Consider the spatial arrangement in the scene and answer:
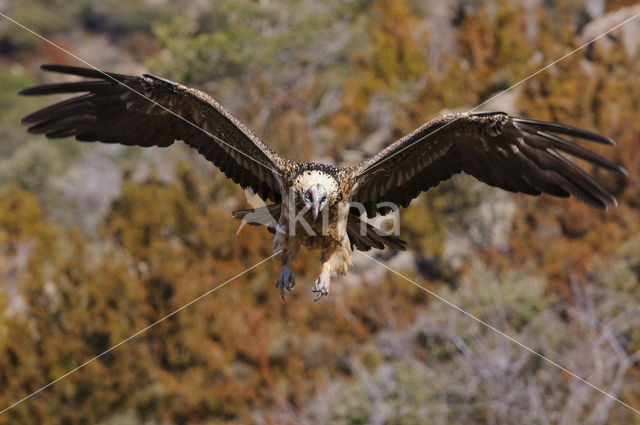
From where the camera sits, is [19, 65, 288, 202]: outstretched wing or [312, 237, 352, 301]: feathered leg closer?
[312, 237, 352, 301]: feathered leg

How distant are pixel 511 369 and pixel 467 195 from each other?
361 inches

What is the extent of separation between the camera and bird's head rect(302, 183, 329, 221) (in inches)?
250

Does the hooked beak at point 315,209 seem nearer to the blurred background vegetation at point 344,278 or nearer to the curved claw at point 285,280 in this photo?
A: the curved claw at point 285,280

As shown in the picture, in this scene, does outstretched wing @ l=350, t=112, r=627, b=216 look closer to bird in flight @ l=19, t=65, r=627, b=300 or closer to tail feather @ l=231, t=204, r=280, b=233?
bird in flight @ l=19, t=65, r=627, b=300

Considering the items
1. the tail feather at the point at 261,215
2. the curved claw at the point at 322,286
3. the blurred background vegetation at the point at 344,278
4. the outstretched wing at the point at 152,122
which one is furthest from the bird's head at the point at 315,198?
the blurred background vegetation at the point at 344,278

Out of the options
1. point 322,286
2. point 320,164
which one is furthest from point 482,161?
point 322,286

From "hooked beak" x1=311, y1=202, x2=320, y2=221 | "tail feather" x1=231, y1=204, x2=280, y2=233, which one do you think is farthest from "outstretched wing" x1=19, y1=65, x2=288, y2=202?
"hooked beak" x1=311, y1=202, x2=320, y2=221

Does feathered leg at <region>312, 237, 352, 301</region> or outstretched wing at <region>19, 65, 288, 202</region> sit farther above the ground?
outstretched wing at <region>19, 65, 288, 202</region>

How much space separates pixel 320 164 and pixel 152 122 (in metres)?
1.82

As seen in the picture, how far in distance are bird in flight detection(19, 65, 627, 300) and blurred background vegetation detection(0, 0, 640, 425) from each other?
30.3 feet

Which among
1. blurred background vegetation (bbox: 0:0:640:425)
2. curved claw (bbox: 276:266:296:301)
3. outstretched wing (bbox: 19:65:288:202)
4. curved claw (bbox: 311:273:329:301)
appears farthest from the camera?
blurred background vegetation (bbox: 0:0:640:425)

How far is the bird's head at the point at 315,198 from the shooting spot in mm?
6348

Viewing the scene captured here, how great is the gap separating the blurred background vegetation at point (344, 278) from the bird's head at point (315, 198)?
33.4ft

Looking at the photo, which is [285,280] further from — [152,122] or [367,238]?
[152,122]
